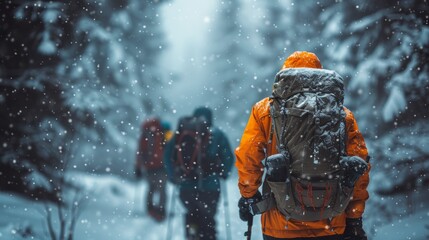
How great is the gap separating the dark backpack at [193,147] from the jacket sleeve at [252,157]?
7.01ft

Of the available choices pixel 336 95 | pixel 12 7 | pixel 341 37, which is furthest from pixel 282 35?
pixel 336 95

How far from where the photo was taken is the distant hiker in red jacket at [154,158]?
22.9 feet

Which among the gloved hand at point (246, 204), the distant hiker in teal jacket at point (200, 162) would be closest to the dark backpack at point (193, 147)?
the distant hiker in teal jacket at point (200, 162)

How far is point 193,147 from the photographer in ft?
15.0

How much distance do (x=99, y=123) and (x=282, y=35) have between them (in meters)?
8.92

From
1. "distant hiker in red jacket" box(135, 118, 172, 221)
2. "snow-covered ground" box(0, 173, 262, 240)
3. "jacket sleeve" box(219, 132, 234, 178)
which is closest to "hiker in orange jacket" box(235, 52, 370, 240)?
"jacket sleeve" box(219, 132, 234, 178)

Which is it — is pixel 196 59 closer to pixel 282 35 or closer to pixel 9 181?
pixel 282 35

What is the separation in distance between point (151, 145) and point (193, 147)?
2.57m

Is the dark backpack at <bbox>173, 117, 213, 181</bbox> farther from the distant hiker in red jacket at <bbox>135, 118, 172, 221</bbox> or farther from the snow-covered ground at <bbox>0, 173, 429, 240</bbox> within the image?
the distant hiker in red jacket at <bbox>135, 118, 172, 221</bbox>

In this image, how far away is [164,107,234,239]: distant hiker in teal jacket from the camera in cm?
452

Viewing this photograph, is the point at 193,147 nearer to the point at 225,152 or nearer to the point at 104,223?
A: the point at 225,152

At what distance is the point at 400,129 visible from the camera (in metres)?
6.70

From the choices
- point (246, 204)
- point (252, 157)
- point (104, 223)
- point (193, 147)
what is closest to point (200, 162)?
point (193, 147)

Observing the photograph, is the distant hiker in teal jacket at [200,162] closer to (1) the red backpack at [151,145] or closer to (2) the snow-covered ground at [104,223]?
(2) the snow-covered ground at [104,223]
